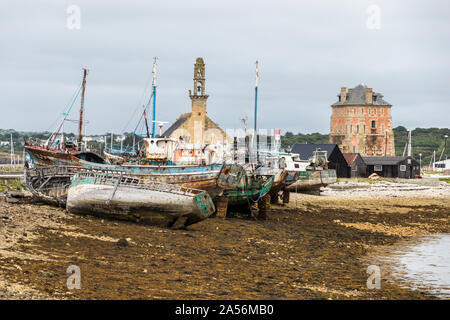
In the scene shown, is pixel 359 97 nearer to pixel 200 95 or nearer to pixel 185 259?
pixel 200 95

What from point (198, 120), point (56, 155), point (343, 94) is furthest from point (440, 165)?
point (56, 155)

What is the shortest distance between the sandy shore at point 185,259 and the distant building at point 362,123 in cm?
8882

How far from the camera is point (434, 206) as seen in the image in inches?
2004

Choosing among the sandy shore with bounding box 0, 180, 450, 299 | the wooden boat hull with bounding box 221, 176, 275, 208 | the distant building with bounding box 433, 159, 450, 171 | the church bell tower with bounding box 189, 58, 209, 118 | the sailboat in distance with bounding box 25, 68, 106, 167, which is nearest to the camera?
the sandy shore with bounding box 0, 180, 450, 299

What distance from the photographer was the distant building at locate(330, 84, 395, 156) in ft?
387

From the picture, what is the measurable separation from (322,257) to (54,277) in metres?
10.6

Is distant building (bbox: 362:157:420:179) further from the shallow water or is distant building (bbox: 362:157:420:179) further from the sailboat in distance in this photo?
the shallow water

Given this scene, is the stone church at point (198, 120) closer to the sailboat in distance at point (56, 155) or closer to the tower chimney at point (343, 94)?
the sailboat in distance at point (56, 155)

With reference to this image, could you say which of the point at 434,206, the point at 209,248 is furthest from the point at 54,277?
the point at 434,206

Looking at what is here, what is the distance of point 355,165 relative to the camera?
95.6 m

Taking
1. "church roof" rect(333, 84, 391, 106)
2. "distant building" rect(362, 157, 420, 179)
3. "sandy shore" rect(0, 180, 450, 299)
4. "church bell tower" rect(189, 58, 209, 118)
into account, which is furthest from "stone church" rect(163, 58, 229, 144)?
"sandy shore" rect(0, 180, 450, 299)

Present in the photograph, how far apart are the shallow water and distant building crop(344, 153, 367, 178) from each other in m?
65.9

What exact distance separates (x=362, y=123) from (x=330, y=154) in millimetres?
33219

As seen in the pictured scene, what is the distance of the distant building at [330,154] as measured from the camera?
85375 mm
